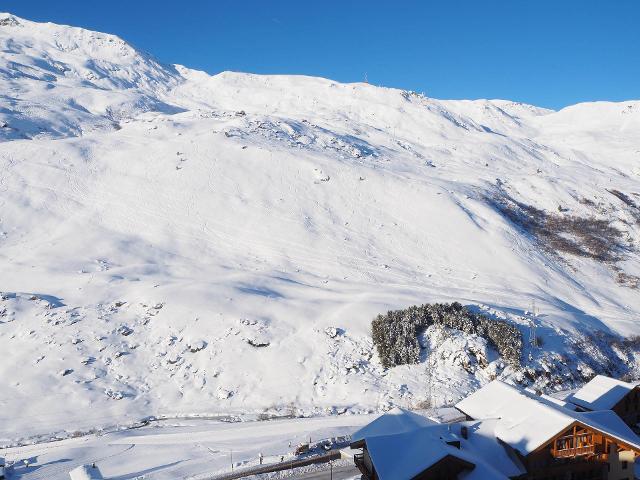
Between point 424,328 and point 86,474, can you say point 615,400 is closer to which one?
point 424,328

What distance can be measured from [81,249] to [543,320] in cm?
5066

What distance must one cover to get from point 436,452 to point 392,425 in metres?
3.82

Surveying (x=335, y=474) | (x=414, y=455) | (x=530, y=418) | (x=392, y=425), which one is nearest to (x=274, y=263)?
(x=335, y=474)

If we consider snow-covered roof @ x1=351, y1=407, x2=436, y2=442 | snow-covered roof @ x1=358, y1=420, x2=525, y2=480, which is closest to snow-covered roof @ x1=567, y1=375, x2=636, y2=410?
snow-covered roof @ x1=358, y1=420, x2=525, y2=480

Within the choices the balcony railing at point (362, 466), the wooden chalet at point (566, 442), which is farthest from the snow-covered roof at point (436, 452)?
the balcony railing at point (362, 466)

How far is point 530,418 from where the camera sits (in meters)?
20.9

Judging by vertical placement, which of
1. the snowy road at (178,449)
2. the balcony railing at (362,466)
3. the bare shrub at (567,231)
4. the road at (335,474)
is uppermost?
the bare shrub at (567,231)

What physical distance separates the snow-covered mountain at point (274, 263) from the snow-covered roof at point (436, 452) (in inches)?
499

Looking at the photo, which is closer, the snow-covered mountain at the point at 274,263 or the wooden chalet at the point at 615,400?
the wooden chalet at the point at 615,400

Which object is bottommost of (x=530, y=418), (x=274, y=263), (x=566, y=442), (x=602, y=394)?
(x=274, y=263)

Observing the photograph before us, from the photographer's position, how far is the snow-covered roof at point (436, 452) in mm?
17984

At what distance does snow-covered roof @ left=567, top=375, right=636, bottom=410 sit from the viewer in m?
25.2

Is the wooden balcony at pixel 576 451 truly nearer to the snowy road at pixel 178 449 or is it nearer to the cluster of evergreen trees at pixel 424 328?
the snowy road at pixel 178 449

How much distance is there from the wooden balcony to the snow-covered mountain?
1325cm
